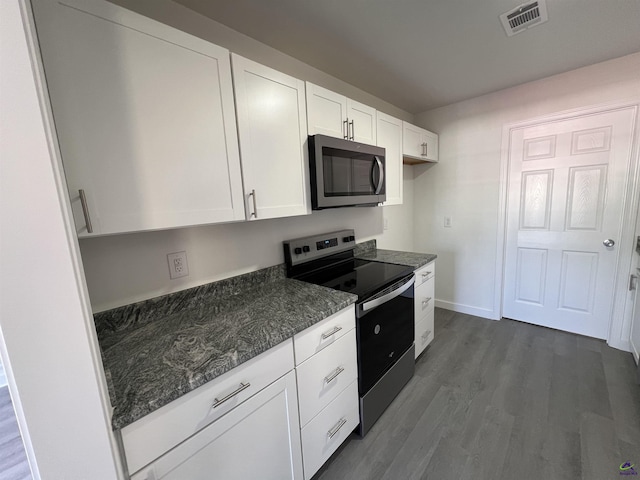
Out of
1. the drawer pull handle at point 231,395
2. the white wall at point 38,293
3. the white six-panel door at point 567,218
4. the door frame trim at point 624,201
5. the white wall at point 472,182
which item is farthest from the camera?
the white wall at point 472,182

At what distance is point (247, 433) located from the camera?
97cm

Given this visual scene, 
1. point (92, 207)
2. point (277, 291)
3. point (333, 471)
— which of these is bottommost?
point (333, 471)

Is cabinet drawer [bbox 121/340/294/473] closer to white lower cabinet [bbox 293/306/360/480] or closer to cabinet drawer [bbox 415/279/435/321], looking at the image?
white lower cabinet [bbox 293/306/360/480]

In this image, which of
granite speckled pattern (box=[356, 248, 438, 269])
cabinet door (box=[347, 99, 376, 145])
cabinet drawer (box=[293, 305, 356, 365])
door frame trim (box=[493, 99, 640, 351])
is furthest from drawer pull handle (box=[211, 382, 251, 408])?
door frame trim (box=[493, 99, 640, 351])

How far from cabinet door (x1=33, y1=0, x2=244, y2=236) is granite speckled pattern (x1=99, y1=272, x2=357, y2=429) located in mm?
450

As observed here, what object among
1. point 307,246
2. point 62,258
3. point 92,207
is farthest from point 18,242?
point 307,246

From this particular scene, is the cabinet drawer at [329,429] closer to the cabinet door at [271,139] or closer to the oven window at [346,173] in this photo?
the cabinet door at [271,139]

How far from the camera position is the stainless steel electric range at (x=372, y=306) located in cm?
150

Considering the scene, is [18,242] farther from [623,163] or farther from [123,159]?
[623,163]

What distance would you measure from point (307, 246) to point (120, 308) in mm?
1101

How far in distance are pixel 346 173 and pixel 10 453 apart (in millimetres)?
1683

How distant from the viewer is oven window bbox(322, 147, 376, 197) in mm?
1570

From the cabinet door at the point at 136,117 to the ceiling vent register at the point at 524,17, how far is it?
1569 mm

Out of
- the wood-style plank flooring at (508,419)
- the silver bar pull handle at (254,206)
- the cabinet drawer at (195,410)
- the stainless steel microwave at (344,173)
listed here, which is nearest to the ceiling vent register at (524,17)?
the stainless steel microwave at (344,173)
